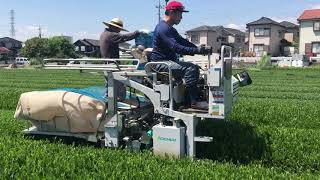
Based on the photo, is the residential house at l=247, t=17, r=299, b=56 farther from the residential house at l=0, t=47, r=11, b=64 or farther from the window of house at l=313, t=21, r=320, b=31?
the residential house at l=0, t=47, r=11, b=64

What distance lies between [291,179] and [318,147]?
2.42 meters

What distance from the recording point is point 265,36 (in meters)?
72.6

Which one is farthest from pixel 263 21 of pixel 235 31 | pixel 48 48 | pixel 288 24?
pixel 48 48

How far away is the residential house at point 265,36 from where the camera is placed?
72.2 meters

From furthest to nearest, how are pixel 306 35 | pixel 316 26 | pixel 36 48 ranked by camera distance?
pixel 36 48, pixel 306 35, pixel 316 26

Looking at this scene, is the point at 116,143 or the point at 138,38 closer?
the point at 116,143

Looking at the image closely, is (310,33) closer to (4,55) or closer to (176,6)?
(4,55)

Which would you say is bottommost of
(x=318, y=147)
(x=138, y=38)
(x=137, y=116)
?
(x=318, y=147)

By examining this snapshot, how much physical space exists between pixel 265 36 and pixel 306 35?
850 cm

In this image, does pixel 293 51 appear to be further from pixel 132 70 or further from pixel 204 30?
pixel 132 70

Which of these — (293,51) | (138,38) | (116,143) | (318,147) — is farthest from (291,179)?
(293,51)

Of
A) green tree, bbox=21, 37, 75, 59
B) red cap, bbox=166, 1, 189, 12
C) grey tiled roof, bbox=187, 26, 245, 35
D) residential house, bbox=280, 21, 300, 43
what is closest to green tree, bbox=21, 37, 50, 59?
green tree, bbox=21, 37, 75, 59

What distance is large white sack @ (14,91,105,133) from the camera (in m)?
7.59

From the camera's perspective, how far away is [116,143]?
751 centimetres
